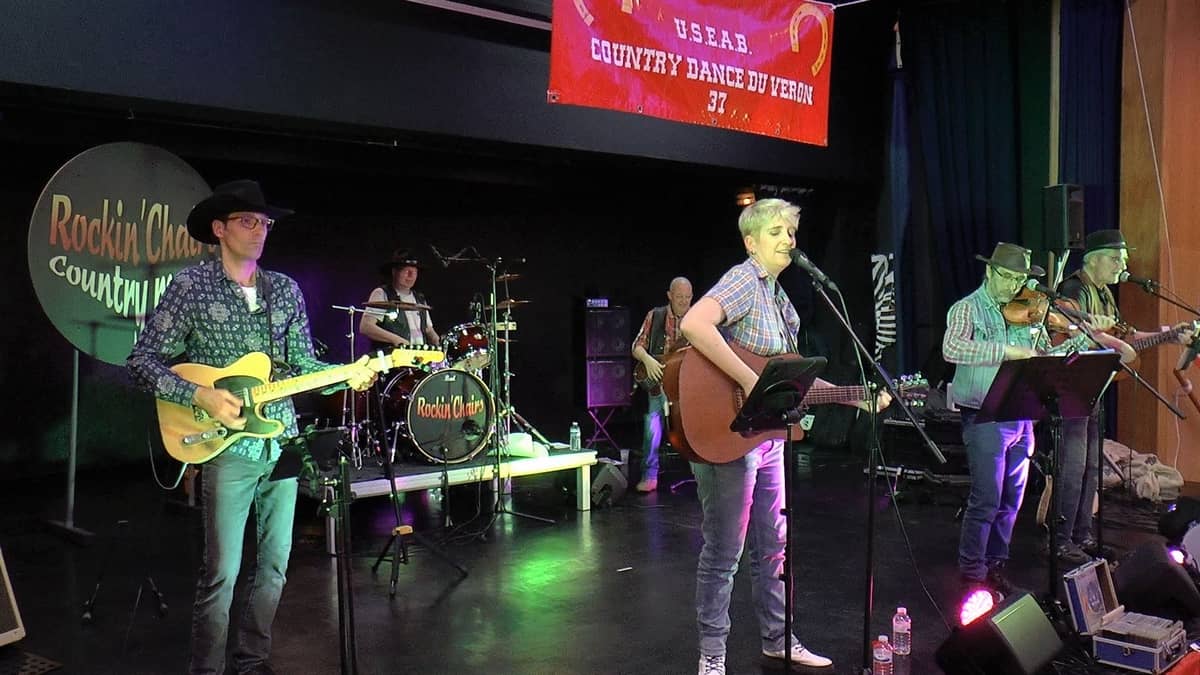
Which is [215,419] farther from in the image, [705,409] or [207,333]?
[705,409]

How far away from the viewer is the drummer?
739 cm

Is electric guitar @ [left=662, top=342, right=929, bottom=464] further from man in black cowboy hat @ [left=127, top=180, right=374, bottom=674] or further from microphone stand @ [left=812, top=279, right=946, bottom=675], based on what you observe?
man in black cowboy hat @ [left=127, top=180, right=374, bottom=674]

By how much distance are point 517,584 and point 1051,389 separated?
2.98 meters

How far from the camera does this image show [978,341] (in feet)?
16.1

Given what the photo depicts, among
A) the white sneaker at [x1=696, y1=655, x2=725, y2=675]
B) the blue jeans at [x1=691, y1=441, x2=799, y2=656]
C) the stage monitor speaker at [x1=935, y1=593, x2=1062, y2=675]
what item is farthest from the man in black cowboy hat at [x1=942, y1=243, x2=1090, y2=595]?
the white sneaker at [x1=696, y1=655, x2=725, y2=675]

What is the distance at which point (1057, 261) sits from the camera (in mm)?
7297

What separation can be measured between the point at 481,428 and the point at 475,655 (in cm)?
290

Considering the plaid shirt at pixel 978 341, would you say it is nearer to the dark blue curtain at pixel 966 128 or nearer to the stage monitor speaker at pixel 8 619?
the dark blue curtain at pixel 966 128

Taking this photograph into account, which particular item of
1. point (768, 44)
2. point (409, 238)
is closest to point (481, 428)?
point (768, 44)

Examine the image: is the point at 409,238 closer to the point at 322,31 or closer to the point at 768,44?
the point at 322,31

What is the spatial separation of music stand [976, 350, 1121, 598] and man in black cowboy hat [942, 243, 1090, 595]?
0.36 m

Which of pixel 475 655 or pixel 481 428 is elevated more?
pixel 481 428

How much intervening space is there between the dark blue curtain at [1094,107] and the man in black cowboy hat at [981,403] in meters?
4.00

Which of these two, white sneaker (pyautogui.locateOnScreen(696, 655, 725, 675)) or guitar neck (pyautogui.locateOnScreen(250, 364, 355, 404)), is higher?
guitar neck (pyautogui.locateOnScreen(250, 364, 355, 404))
